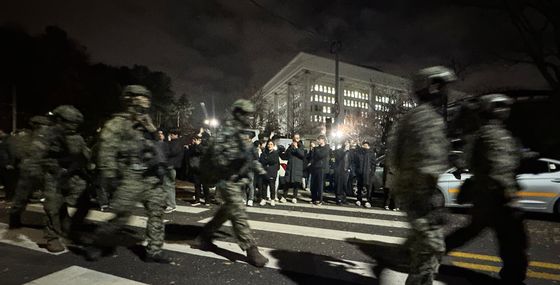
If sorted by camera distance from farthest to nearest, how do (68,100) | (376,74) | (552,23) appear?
(376,74) → (68,100) → (552,23)

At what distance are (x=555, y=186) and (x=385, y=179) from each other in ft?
11.4

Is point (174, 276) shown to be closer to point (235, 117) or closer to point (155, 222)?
point (155, 222)

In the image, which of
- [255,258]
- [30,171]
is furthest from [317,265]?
[30,171]

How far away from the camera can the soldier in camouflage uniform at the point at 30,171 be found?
4.87 meters

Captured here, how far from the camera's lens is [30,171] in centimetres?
517

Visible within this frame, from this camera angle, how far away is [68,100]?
35438 millimetres

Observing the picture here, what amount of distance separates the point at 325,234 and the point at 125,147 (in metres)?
3.48

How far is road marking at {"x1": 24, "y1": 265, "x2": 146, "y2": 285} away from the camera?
374 centimetres

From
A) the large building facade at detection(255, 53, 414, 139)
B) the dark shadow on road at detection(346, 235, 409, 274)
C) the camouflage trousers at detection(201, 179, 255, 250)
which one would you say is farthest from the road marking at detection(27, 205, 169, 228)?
the large building facade at detection(255, 53, 414, 139)

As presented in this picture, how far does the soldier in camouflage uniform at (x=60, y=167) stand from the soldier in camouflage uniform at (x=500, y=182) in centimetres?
495

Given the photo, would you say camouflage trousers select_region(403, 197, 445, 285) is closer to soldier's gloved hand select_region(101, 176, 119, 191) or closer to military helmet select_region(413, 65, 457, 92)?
military helmet select_region(413, 65, 457, 92)

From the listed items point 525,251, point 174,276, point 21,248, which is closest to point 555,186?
point 525,251

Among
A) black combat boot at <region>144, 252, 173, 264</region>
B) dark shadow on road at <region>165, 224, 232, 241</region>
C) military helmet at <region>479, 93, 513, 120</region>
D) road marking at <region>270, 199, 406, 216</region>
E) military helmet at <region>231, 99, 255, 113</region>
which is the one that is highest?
military helmet at <region>231, 99, 255, 113</region>

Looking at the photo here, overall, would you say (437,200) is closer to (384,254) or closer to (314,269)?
(314,269)
